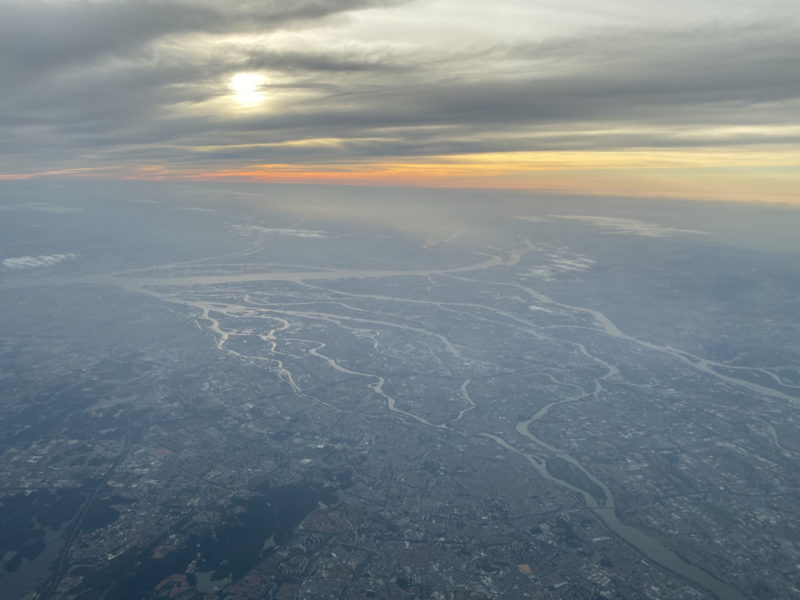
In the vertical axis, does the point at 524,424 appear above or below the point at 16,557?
below

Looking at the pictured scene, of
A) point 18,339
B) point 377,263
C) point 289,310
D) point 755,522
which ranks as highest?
point 755,522

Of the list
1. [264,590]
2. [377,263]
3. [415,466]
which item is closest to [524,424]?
[415,466]

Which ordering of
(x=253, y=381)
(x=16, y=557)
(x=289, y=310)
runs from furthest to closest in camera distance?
1. (x=289, y=310)
2. (x=253, y=381)
3. (x=16, y=557)

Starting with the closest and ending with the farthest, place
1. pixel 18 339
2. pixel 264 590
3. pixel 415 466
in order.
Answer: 1. pixel 264 590
2. pixel 415 466
3. pixel 18 339

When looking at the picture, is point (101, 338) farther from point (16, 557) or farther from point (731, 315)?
point (731, 315)

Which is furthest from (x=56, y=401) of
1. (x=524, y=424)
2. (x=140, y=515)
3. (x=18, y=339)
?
(x=524, y=424)

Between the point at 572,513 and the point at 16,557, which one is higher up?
the point at 16,557

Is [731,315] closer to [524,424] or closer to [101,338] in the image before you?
[524,424]

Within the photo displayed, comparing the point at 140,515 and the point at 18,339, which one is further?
the point at 18,339

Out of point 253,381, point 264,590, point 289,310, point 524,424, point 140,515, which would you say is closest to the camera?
point 264,590
